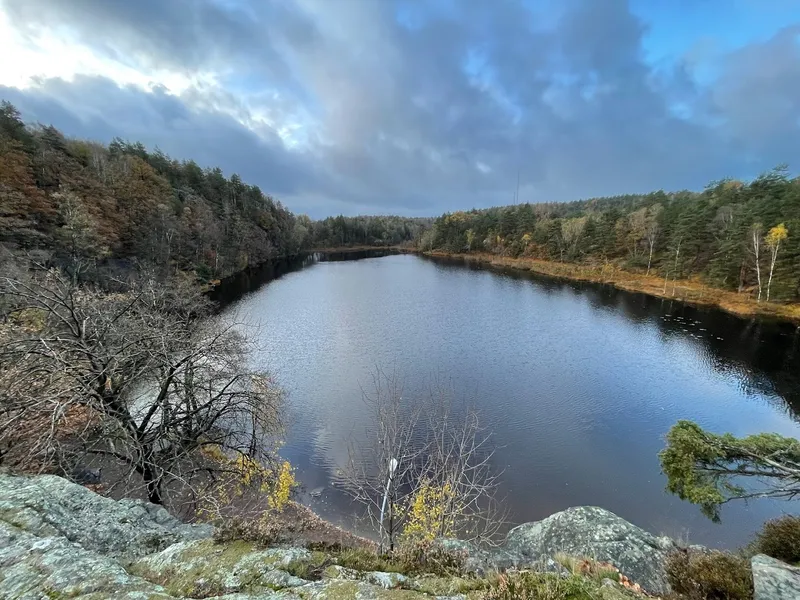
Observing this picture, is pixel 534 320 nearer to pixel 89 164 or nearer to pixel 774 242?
pixel 774 242

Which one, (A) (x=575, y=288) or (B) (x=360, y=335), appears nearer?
(B) (x=360, y=335)

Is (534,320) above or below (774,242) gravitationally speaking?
below

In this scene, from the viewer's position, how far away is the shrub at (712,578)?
4.04m

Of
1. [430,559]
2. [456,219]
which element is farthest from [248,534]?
[456,219]

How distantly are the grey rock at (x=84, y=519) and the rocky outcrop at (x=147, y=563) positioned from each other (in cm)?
1

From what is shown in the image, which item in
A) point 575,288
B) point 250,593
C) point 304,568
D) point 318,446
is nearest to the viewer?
point 250,593

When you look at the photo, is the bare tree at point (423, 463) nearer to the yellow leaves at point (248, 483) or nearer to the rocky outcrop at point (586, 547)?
the yellow leaves at point (248, 483)

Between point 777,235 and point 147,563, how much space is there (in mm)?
55308

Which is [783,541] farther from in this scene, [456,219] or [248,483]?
[456,219]

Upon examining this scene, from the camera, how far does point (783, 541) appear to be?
6320mm

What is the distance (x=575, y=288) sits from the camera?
2319 inches

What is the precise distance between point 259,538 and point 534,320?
3838 centimetres

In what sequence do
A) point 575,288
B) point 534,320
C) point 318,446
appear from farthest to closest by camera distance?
point 575,288 → point 534,320 → point 318,446

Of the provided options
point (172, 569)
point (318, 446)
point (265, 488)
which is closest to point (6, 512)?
point (172, 569)
